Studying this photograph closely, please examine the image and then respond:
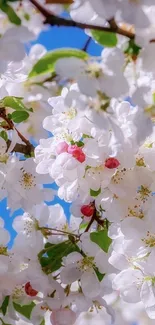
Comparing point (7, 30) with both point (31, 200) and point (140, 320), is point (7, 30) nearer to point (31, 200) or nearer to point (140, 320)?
point (31, 200)

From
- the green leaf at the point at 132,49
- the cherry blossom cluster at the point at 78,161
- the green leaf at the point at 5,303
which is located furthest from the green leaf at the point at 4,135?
the green leaf at the point at 132,49

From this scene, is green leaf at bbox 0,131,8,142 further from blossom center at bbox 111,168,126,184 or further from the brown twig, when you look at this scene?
blossom center at bbox 111,168,126,184

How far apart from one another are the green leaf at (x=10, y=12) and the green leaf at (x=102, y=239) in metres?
0.61

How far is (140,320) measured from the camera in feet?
12.0

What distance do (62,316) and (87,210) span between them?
264 mm

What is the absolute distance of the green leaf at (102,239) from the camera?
5.23ft

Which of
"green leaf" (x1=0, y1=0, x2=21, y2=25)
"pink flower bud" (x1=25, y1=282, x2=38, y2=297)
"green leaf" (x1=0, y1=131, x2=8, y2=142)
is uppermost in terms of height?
"green leaf" (x1=0, y1=0, x2=21, y2=25)

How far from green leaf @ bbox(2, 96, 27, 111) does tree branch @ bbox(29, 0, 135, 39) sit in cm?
44

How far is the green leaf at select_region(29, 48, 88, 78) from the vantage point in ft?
3.92

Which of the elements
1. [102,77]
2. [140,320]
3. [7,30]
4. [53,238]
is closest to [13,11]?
[7,30]

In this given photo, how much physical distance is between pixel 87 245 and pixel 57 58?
534 millimetres

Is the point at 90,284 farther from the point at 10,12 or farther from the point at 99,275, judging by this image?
the point at 10,12

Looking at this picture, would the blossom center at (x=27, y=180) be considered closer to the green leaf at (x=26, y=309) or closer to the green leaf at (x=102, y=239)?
Answer: the green leaf at (x=102, y=239)

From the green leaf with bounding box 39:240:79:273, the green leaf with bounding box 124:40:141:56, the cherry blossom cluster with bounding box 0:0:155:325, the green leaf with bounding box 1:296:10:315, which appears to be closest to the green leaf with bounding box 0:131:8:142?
the cherry blossom cluster with bounding box 0:0:155:325
